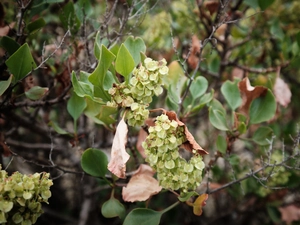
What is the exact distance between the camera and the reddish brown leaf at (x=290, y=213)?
1.74 m

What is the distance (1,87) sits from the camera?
109 cm

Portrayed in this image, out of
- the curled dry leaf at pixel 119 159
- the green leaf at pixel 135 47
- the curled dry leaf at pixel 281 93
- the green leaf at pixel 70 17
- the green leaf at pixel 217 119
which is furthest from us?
the curled dry leaf at pixel 281 93

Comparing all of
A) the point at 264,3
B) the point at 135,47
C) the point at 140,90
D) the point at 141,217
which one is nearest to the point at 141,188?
the point at 141,217

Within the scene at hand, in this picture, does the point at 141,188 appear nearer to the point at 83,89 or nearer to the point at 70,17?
the point at 83,89

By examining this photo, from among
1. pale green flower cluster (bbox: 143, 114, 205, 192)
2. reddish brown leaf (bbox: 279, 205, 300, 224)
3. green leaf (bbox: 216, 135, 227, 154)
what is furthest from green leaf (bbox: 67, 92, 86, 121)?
reddish brown leaf (bbox: 279, 205, 300, 224)

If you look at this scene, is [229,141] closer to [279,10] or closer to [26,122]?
[26,122]

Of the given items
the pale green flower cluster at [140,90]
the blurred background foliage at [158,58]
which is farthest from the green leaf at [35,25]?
the pale green flower cluster at [140,90]

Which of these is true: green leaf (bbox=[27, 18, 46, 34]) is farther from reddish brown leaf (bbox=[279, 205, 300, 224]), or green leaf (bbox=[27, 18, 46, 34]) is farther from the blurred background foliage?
reddish brown leaf (bbox=[279, 205, 300, 224])

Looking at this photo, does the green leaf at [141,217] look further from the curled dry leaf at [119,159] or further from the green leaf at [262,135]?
the green leaf at [262,135]

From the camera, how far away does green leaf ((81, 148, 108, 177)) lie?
1163 millimetres

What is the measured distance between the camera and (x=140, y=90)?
0.96 m

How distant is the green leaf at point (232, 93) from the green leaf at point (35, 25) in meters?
0.74

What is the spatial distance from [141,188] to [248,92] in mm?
516

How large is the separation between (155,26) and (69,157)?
2.82 ft
